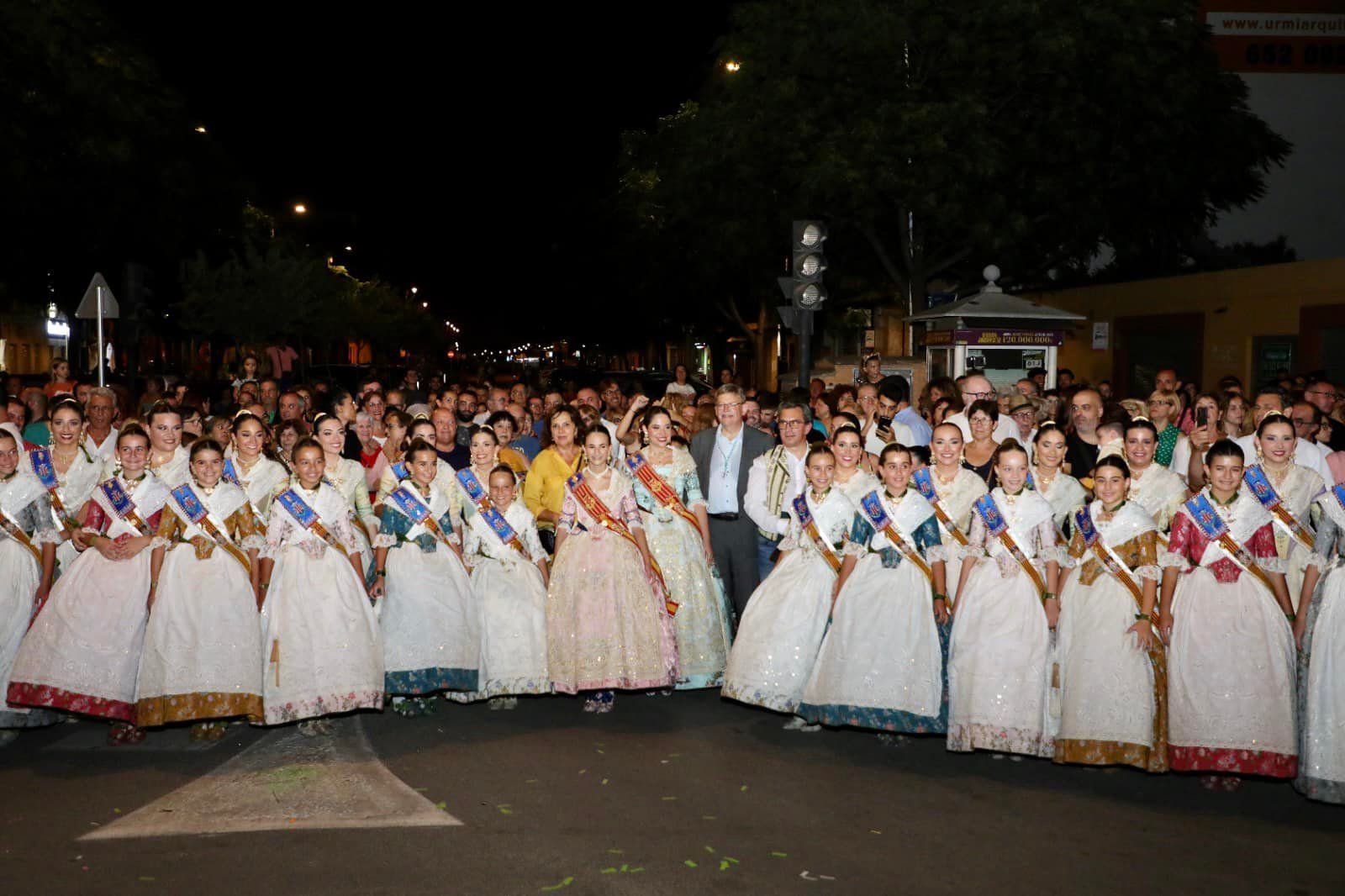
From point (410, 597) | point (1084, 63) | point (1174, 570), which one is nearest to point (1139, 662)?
point (1174, 570)

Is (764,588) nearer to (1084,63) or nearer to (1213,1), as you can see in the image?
(1084,63)

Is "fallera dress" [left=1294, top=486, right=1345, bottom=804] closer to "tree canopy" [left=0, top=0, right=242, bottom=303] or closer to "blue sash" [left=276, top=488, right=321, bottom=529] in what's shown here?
"blue sash" [left=276, top=488, right=321, bottom=529]

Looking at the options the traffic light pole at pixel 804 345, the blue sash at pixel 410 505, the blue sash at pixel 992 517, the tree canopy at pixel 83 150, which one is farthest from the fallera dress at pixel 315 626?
the tree canopy at pixel 83 150

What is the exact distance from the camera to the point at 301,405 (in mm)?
12289

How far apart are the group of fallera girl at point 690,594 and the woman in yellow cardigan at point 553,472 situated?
6.6 inches

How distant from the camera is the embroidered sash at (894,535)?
755 cm

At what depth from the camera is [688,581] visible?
866cm

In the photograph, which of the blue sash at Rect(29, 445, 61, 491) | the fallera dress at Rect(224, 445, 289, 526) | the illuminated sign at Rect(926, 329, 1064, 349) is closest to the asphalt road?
the fallera dress at Rect(224, 445, 289, 526)

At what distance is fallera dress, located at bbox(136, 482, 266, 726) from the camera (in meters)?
7.41

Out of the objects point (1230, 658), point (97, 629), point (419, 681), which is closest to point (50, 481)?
point (97, 629)

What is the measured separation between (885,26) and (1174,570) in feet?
62.0

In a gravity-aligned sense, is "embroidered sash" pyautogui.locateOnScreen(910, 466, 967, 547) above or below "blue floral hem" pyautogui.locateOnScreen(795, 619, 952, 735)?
above

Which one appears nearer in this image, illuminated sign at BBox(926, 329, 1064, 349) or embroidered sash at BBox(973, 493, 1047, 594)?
embroidered sash at BBox(973, 493, 1047, 594)

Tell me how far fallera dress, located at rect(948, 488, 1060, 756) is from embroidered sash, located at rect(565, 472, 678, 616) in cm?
189
